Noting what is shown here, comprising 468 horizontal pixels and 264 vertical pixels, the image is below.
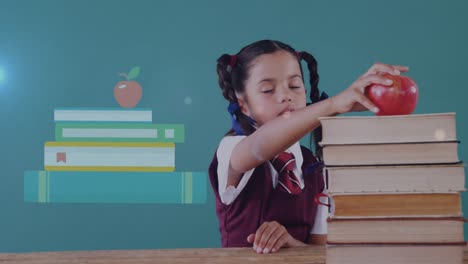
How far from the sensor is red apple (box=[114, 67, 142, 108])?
274 cm

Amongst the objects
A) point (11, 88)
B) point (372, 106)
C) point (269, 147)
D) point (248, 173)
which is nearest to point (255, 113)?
point (248, 173)

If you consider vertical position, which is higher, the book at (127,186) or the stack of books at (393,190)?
the stack of books at (393,190)

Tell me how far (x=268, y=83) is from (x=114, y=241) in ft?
5.17

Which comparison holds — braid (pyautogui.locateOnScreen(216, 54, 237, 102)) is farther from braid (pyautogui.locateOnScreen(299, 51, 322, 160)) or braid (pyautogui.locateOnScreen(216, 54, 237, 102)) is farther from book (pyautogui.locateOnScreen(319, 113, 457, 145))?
book (pyautogui.locateOnScreen(319, 113, 457, 145))

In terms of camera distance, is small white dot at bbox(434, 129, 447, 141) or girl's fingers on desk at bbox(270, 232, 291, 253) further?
girl's fingers on desk at bbox(270, 232, 291, 253)

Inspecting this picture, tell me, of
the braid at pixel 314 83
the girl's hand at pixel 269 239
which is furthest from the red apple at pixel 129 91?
the girl's hand at pixel 269 239

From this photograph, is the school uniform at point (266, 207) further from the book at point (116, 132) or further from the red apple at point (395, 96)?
the book at point (116, 132)

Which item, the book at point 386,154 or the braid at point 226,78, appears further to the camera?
the braid at point 226,78

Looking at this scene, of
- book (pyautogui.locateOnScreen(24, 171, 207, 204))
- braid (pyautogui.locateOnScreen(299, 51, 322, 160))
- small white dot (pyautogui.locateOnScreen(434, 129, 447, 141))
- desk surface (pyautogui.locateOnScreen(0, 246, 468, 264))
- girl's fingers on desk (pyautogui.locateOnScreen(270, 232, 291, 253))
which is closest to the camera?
small white dot (pyautogui.locateOnScreen(434, 129, 447, 141))

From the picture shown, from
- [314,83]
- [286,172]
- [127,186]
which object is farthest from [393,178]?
[127,186]

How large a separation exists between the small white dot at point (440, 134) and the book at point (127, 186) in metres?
2.10

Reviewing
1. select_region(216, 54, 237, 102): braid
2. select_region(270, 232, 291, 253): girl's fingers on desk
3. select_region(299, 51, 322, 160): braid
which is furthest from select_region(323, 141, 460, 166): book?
select_region(216, 54, 237, 102): braid

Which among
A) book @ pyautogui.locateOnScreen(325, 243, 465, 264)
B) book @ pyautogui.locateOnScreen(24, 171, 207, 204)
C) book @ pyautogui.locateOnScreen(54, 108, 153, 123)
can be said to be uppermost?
book @ pyautogui.locateOnScreen(54, 108, 153, 123)

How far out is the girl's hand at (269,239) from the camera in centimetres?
97
